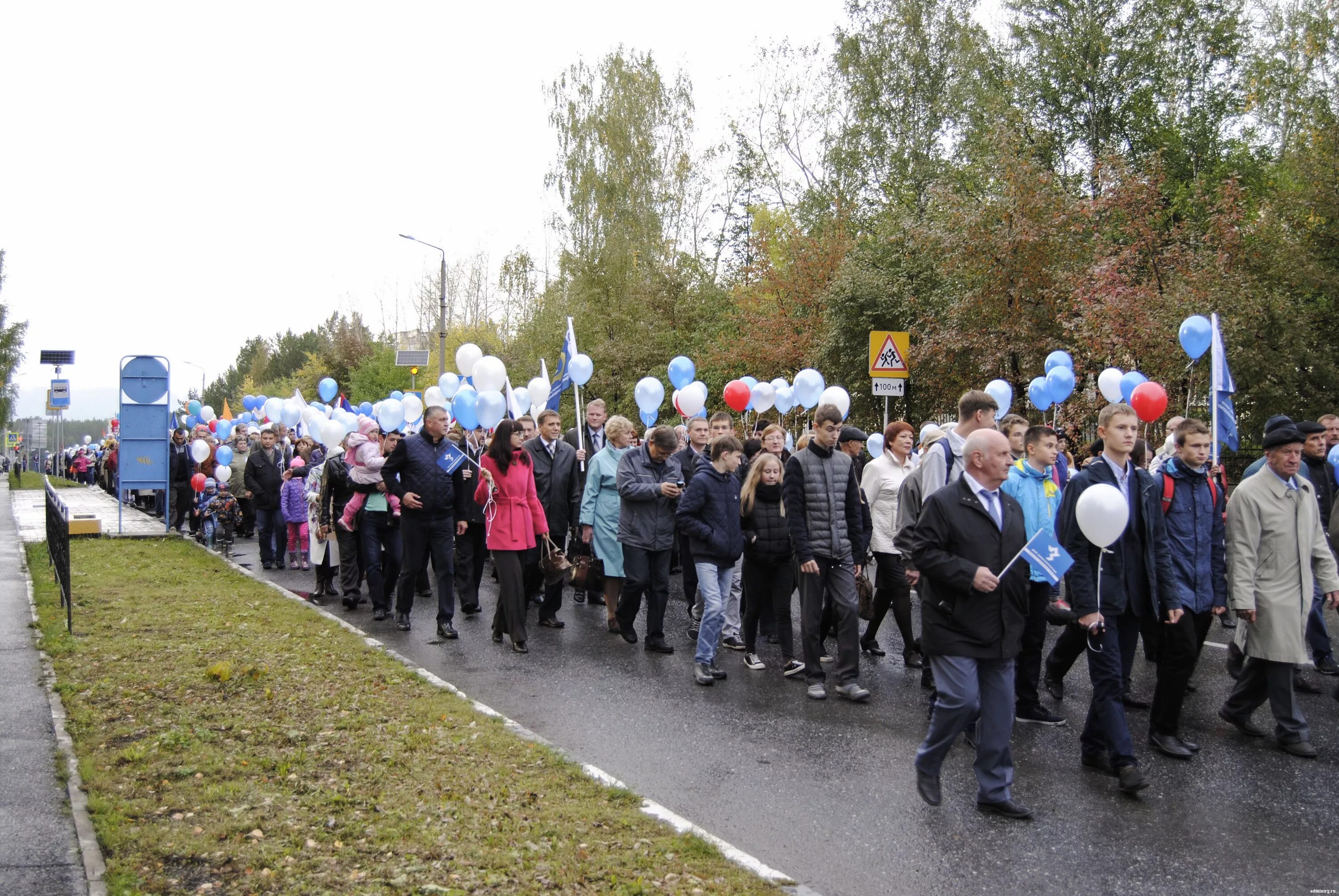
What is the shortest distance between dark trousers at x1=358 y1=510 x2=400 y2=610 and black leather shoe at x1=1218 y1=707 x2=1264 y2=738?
312 inches

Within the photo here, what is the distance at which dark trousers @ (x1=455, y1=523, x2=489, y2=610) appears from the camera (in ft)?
35.2

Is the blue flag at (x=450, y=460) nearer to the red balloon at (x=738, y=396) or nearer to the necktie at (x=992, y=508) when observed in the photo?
the red balloon at (x=738, y=396)

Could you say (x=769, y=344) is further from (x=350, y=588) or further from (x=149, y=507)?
(x=149, y=507)

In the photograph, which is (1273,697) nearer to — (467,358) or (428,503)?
(428,503)

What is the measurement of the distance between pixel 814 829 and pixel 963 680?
1.06 meters

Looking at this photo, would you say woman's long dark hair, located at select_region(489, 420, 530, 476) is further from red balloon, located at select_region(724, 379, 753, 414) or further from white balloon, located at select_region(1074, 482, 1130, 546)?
red balloon, located at select_region(724, 379, 753, 414)

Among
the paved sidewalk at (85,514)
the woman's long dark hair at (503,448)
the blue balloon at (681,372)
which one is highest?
the blue balloon at (681,372)

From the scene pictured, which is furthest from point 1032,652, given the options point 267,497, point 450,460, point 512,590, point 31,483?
point 31,483

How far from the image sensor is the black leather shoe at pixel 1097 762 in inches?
245

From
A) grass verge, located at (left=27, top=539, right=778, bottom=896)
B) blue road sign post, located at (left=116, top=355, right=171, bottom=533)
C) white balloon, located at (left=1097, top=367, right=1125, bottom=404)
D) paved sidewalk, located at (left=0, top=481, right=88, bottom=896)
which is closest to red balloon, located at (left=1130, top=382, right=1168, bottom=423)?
white balloon, located at (left=1097, top=367, right=1125, bottom=404)

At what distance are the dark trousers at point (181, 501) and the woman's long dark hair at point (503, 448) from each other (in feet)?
46.3

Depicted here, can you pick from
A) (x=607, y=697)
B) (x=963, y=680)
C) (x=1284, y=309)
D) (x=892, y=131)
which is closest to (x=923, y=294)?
(x=1284, y=309)

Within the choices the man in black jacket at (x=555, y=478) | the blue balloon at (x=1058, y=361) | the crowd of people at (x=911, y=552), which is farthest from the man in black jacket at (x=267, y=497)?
the blue balloon at (x=1058, y=361)

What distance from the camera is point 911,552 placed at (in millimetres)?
5789
